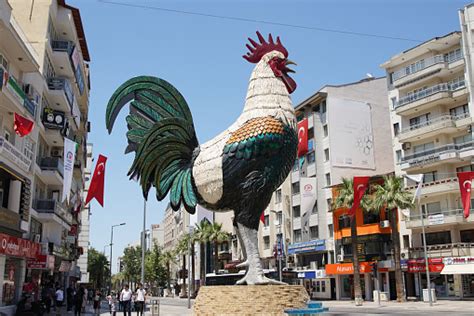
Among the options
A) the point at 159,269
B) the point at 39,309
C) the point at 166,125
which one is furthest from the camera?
the point at 159,269

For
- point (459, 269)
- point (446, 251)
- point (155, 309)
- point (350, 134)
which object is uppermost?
point (350, 134)

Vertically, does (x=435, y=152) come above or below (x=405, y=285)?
above

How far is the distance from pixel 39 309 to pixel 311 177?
122ft

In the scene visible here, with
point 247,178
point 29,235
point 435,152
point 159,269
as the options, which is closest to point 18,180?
point 29,235

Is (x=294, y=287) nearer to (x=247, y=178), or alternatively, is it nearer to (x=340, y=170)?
(x=247, y=178)

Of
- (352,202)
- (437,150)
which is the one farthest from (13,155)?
(437,150)

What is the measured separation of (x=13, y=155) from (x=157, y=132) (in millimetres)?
14397

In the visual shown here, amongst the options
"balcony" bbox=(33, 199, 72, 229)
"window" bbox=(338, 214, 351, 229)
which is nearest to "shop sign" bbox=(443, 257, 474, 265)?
"window" bbox=(338, 214, 351, 229)

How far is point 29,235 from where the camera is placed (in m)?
29.9

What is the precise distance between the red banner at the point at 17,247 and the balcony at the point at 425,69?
36.0 m

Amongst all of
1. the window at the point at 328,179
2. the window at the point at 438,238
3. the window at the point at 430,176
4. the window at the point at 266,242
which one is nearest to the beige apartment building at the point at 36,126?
the window at the point at 328,179

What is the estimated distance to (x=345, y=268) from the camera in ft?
160

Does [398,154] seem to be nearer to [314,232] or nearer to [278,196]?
[314,232]

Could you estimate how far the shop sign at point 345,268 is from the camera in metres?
47.5
